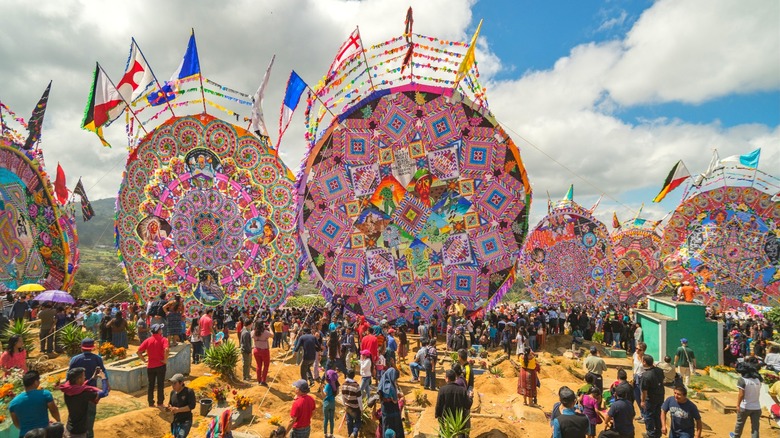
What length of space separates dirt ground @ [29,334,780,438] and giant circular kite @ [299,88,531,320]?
20.0 ft

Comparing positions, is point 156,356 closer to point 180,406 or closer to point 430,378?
point 180,406

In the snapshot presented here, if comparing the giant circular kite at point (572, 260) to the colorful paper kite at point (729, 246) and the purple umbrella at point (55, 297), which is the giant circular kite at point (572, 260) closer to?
the colorful paper kite at point (729, 246)

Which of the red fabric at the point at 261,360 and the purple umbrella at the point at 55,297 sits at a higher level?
the purple umbrella at the point at 55,297

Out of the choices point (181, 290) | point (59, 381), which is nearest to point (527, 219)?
point (181, 290)

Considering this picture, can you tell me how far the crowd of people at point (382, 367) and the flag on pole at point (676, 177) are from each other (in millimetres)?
7355

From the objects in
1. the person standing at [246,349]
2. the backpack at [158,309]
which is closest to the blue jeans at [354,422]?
the person standing at [246,349]

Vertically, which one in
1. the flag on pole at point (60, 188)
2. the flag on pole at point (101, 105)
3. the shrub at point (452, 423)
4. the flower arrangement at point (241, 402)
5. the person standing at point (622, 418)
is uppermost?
the flag on pole at point (101, 105)

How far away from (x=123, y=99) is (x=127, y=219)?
5729 millimetres

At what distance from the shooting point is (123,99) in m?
16.1

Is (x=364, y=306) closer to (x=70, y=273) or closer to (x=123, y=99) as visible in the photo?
(x=123, y=99)

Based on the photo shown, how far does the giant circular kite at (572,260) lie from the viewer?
95.0 ft

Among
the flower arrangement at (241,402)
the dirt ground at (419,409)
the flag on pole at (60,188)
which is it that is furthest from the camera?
the flag on pole at (60,188)

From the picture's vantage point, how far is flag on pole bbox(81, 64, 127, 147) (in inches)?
602

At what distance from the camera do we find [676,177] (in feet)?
72.7
